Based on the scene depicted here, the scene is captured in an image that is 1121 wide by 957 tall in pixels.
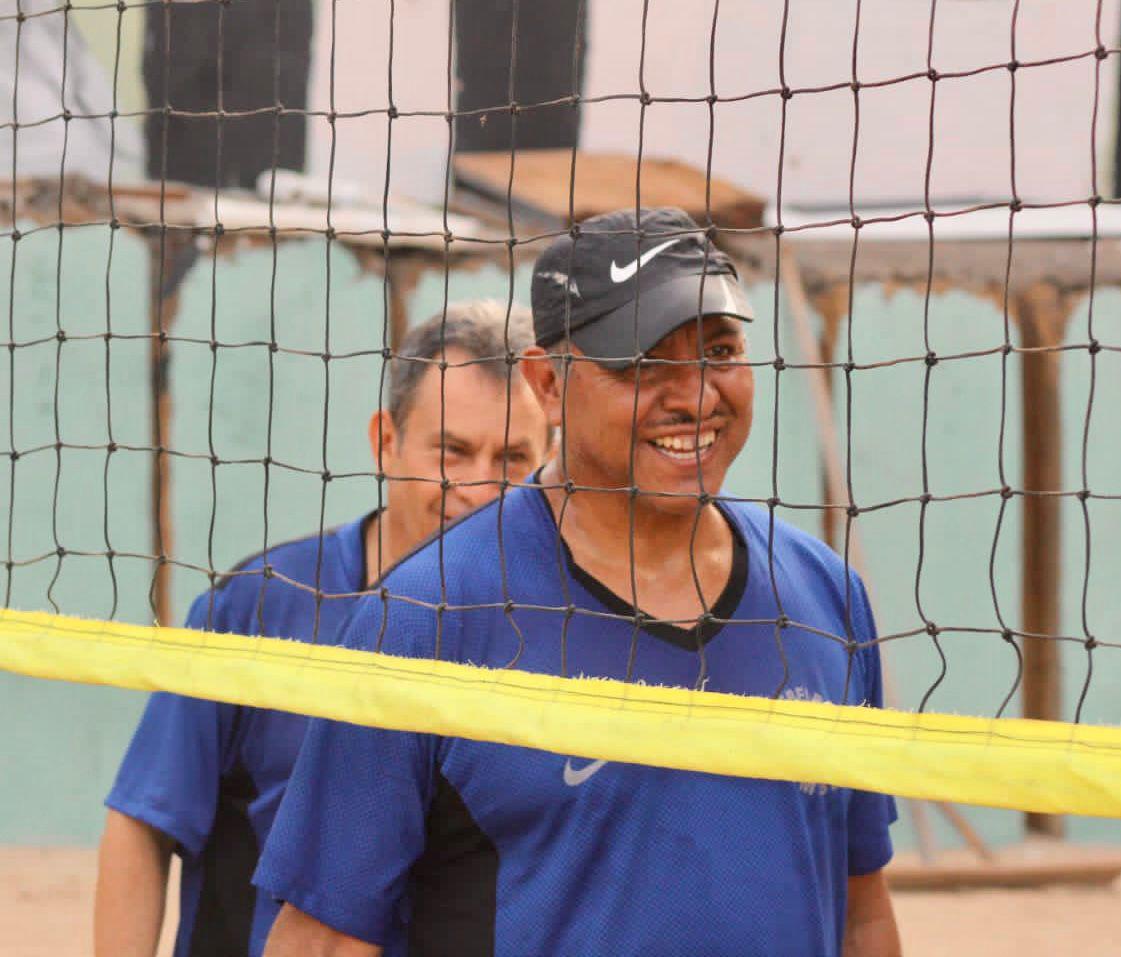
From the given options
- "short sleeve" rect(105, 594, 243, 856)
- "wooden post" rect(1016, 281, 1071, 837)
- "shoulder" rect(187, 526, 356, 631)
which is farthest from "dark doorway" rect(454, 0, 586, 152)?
"short sleeve" rect(105, 594, 243, 856)

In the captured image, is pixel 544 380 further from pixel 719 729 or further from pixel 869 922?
pixel 869 922

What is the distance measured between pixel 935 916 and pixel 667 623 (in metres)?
4.16

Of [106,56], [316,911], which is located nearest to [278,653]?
[316,911]

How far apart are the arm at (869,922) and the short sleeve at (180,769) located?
99 centimetres

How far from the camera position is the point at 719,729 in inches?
69.7

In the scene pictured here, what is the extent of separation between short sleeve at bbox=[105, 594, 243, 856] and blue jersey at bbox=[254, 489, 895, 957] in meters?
0.53

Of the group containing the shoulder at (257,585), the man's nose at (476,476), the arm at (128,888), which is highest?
the man's nose at (476,476)

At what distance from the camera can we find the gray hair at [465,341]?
2.67 m

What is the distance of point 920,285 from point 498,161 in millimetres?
1998

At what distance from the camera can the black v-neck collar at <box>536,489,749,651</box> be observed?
1.91 meters

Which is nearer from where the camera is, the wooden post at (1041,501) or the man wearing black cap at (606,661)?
the man wearing black cap at (606,661)

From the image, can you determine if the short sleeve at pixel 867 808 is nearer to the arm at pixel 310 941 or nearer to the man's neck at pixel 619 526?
the man's neck at pixel 619 526

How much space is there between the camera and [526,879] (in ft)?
5.99

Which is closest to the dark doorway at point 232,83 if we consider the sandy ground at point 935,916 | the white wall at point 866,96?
the white wall at point 866,96
